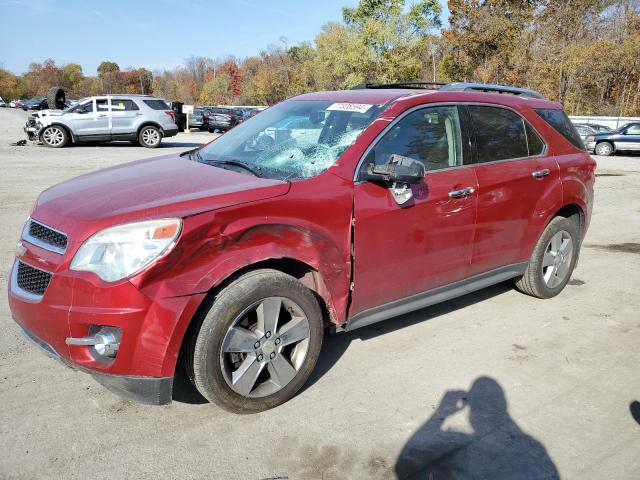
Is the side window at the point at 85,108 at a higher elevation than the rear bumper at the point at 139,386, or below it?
higher

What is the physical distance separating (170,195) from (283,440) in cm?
143

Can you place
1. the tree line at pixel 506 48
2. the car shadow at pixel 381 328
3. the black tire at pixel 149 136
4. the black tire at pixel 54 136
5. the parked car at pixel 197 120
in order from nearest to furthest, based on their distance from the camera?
the car shadow at pixel 381 328, the black tire at pixel 54 136, the black tire at pixel 149 136, the parked car at pixel 197 120, the tree line at pixel 506 48

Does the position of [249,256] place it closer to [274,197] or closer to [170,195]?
[274,197]

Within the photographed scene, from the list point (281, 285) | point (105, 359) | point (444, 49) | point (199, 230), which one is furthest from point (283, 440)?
point (444, 49)

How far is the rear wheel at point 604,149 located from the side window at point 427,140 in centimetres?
2342

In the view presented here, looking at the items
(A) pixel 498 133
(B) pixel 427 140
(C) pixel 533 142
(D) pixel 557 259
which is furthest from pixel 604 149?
(B) pixel 427 140

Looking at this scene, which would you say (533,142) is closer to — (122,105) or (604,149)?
(122,105)

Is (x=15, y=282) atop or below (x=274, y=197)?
below

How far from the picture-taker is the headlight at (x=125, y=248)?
2.56 meters

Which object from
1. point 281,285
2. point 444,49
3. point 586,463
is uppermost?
point 444,49

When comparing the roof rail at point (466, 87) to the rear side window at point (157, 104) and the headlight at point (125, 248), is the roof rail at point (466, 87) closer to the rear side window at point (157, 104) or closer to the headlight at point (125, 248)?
the headlight at point (125, 248)

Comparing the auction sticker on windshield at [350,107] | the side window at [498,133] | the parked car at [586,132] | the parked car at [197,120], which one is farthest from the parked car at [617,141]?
the auction sticker on windshield at [350,107]

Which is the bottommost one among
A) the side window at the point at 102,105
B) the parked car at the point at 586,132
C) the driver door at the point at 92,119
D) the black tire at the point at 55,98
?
the parked car at the point at 586,132

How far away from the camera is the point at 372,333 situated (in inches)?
164
